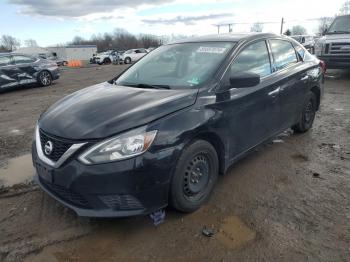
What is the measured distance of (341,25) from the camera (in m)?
12.0

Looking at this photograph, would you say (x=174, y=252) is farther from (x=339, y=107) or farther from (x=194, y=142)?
(x=339, y=107)

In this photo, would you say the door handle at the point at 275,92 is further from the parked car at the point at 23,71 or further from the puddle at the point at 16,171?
the parked car at the point at 23,71

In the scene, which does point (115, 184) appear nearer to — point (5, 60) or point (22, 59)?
point (5, 60)

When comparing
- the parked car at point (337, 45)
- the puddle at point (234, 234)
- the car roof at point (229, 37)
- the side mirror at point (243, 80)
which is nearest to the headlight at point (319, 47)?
the parked car at point (337, 45)

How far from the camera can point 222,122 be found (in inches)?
134

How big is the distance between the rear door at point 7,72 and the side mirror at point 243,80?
11.0m

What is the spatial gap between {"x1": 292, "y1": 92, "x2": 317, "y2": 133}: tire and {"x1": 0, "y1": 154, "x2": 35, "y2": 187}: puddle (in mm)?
4161

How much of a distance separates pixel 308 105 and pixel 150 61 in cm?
283

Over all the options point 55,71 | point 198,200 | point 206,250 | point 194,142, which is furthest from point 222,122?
point 55,71

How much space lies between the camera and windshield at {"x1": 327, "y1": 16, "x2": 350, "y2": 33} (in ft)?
38.6

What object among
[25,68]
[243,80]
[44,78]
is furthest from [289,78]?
[44,78]

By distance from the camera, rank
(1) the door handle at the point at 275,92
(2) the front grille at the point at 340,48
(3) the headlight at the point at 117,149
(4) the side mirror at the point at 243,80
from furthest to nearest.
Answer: (2) the front grille at the point at 340,48 < (1) the door handle at the point at 275,92 < (4) the side mirror at the point at 243,80 < (3) the headlight at the point at 117,149

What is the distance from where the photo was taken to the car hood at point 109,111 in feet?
9.16

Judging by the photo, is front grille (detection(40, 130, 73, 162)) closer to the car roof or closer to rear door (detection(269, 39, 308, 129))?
the car roof
